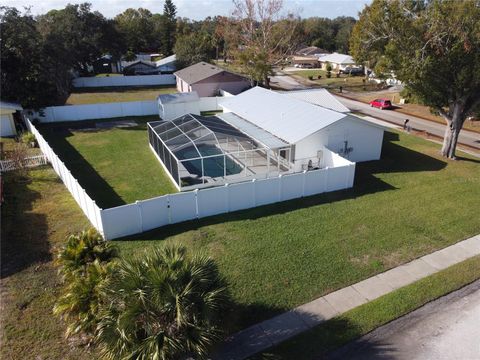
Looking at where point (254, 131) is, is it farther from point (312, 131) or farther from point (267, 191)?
point (267, 191)

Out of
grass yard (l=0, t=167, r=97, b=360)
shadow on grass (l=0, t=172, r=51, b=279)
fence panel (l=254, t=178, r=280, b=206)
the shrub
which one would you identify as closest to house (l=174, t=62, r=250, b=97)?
the shrub

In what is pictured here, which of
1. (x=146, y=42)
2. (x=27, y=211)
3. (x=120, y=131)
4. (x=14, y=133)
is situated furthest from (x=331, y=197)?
(x=146, y=42)

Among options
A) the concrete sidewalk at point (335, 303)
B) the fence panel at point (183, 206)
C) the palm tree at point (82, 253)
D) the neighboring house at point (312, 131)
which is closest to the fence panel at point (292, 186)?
the neighboring house at point (312, 131)

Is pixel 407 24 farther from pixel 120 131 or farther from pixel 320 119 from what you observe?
pixel 120 131

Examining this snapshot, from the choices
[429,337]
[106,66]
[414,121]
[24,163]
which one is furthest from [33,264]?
[106,66]

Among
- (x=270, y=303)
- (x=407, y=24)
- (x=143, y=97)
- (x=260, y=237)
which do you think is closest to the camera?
(x=270, y=303)

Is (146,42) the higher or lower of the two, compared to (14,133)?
higher

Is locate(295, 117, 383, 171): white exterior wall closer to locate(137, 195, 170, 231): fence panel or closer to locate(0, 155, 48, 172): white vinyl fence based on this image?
locate(137, 195, 170, 231): fence panel

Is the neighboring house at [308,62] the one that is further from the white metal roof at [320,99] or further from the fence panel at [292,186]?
the fence panel at [292,186]
